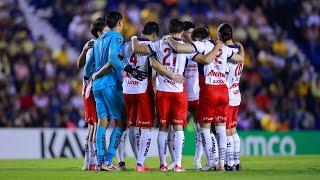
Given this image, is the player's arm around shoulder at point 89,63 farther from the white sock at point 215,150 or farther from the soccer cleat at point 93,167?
the white sock at point 215,150

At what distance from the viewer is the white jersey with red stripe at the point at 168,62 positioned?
16.0 meters

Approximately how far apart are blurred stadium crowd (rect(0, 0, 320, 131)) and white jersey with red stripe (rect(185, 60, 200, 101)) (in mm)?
9509

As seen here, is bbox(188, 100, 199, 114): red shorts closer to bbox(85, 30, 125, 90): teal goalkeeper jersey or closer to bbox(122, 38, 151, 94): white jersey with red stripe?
bbox(122, 38, 151, 94): white jersey with red stripe

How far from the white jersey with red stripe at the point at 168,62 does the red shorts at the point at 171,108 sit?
103 millimetres

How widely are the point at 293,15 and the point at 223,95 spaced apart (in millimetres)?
16072

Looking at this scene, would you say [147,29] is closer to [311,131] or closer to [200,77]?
[200,77]

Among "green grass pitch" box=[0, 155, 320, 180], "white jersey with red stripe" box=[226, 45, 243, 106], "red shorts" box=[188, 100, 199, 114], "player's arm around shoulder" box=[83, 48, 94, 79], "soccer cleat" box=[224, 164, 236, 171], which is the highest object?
"player's arm around shoulder" box=[83, 48, 94, 79]

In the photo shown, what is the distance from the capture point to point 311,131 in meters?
27.2

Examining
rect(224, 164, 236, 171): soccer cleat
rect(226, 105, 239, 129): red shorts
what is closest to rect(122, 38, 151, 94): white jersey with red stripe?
rect(226, 105, 239, 129): red shorts

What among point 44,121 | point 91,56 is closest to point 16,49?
point 44,121

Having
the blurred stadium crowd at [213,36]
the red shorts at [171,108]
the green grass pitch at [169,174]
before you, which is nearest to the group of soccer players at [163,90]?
the red shorts at [171,108]

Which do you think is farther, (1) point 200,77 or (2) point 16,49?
(2) point 16,49

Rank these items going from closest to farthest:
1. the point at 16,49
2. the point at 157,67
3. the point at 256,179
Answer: the point at 256,179
the point at 157,67
the point at 16,49

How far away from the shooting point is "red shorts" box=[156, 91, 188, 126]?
16.1 metres
